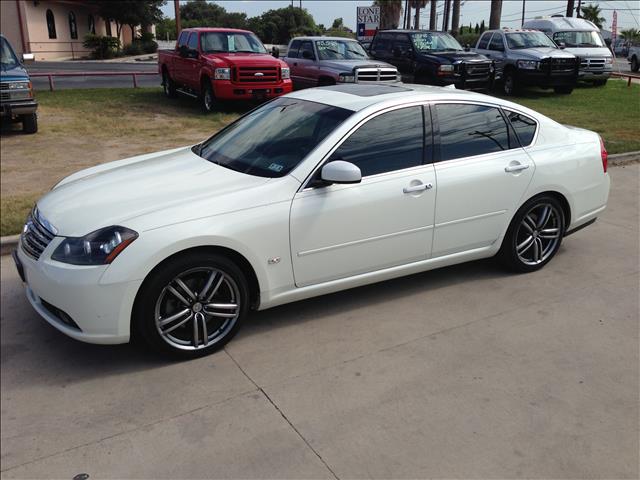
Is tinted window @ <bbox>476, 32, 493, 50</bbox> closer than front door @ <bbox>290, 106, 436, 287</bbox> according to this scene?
No

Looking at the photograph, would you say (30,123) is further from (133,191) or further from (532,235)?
(532,235)

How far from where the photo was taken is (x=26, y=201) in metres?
7.01

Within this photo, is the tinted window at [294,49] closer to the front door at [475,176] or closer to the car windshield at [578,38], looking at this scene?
the car windshield at [578,38]

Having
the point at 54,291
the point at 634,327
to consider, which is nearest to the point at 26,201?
the point at 54,291

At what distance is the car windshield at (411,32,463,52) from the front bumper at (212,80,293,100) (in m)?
5.48

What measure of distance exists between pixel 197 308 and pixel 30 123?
940 cm

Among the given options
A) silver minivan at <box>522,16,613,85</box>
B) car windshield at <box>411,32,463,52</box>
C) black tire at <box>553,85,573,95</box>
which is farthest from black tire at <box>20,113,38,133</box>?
silver minivan at <box>522,16,613,85</box>

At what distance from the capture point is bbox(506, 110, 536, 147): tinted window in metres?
5.13

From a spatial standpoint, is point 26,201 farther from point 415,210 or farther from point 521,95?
point 521,95

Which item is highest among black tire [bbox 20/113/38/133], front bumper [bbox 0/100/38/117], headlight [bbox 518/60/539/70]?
headlight [bbox 518/60/539/70]

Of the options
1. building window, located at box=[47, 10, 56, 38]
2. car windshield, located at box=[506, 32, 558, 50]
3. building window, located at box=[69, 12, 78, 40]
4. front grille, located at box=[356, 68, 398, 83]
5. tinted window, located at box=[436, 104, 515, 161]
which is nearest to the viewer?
tinted window, located at box=[436, 104, 515, 161]

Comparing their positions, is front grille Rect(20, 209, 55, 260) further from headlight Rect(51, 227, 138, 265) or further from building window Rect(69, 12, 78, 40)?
building window Rect(69, 12, 78, 40)

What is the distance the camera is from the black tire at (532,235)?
512 centimetres

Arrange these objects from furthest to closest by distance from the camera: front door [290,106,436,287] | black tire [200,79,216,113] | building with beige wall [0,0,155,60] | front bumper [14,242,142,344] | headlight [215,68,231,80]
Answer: building with beige wall [0,0,155,60]
black tire [200,79,216,113]
headlight [215,68,231,80]
front door [290,106,436,287]
front bumper [14,242,142,344]
